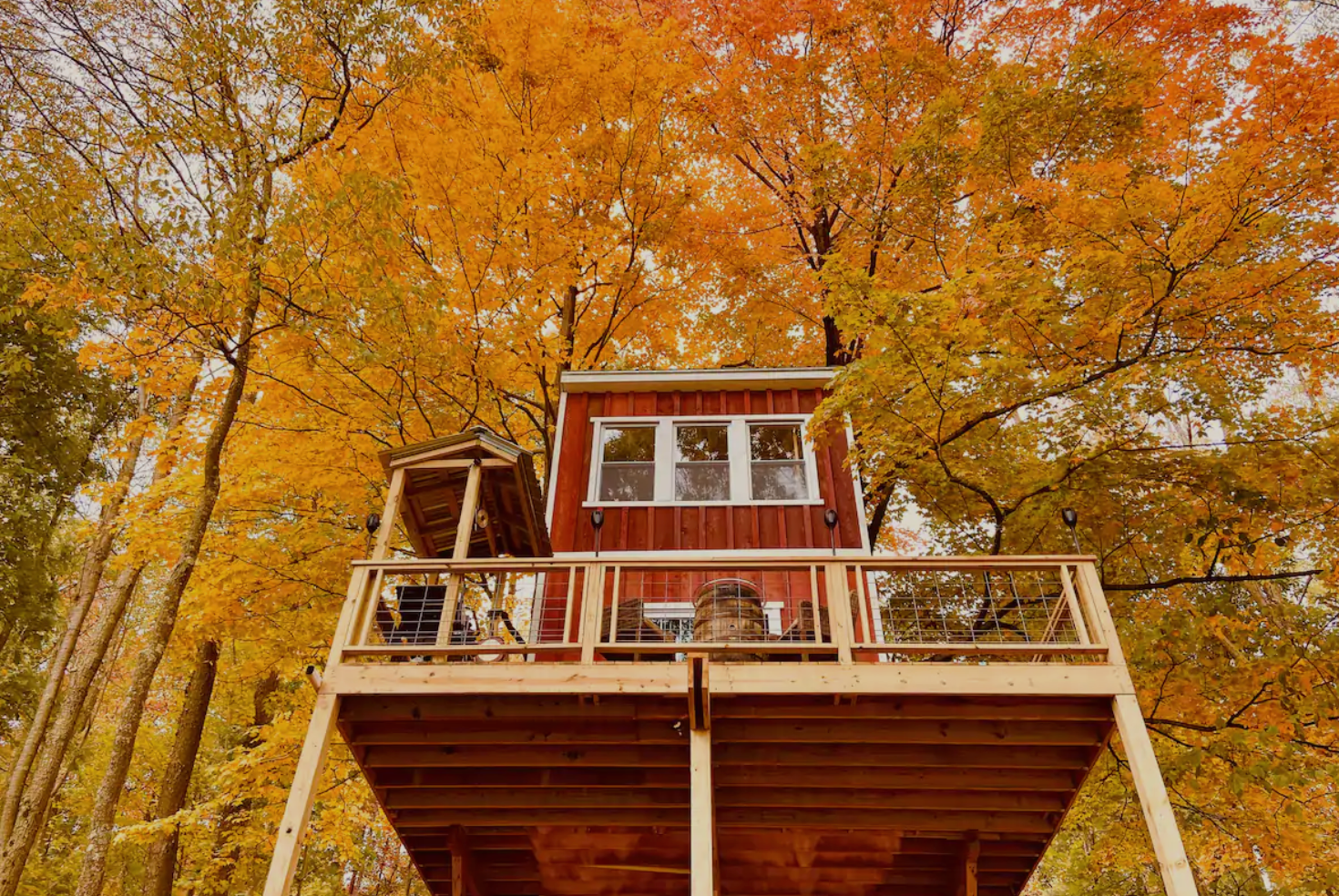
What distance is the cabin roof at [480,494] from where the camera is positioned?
7230 mm

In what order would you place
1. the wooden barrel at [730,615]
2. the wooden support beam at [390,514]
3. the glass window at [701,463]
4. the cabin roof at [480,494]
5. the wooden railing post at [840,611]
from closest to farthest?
the wooden railing post at [840,611]
the wooden support beam at [390,514]
the wooden barrel at [730,615]
the cabin roof at [480,494]
the glass window at [701,463]

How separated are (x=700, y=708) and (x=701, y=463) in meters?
4.02

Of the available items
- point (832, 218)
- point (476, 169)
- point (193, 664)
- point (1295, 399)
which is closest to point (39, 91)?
point (476, 169)

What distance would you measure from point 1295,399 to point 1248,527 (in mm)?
18420

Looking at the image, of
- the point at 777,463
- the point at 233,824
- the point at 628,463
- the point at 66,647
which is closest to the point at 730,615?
the point at 777,463

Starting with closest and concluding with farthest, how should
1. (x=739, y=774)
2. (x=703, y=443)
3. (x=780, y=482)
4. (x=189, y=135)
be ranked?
(x=739, y=774) → (x=189, y=135) → (x=780, y=482) → (x=703, y=443)

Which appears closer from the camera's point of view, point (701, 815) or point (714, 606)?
point (701, 815)

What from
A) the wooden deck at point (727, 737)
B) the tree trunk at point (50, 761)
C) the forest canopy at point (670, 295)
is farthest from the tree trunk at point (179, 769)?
the wooden deck at point (727, 737)

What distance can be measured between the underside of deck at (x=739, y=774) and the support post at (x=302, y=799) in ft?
Answer: 0.96

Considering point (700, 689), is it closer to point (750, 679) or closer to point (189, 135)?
point (750, 679)

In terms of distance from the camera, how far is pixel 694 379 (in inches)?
380

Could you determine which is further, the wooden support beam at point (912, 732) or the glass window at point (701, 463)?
the glass window at point (701, 463)

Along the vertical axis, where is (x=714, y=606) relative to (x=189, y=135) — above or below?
below

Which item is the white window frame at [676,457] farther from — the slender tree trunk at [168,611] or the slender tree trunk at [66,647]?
the slender tree trunk at [66,647]
